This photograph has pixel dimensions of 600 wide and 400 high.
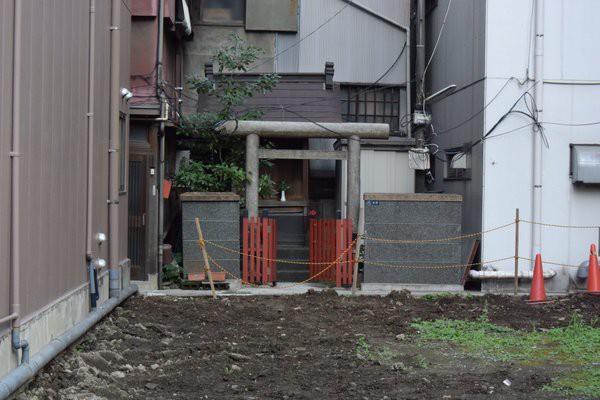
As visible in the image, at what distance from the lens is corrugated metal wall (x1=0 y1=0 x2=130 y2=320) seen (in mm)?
6570

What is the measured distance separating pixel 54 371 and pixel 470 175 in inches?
424

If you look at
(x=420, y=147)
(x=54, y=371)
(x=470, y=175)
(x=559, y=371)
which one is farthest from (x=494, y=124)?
(x=54, y=371)

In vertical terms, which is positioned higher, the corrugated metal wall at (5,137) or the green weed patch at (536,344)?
the corrugated metal wall at (5,137)

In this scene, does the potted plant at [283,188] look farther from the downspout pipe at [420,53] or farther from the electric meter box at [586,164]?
the electric meter box at [586,164]

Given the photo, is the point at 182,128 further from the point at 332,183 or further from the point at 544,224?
the point at 544,224

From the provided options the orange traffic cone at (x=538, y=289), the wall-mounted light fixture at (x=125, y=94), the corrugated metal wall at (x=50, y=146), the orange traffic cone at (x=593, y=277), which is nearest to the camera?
the corrugated metal wall at (x=50, y=146)

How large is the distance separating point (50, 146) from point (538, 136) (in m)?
10.4

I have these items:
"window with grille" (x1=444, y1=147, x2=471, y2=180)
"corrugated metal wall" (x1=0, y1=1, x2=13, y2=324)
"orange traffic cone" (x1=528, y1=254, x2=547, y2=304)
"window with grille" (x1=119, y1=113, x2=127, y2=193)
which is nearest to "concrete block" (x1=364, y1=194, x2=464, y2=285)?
"window with grille" (x1=444, y1=147, x2=471, y2=180)

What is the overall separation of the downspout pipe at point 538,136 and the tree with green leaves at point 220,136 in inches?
212

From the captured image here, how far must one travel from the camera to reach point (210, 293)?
48.3ft

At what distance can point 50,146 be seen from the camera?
8.02 metres

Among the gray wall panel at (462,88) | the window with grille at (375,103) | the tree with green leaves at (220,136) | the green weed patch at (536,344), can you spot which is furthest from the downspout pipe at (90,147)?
the window with grille at (375,103)

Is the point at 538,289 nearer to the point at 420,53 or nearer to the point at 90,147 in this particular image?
the point at 420,53

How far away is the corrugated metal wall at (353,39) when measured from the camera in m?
20.8
